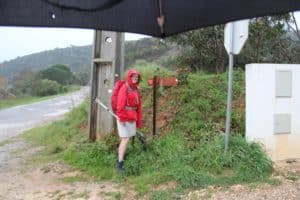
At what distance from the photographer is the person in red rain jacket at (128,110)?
7.86 m

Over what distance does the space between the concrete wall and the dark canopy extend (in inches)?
238

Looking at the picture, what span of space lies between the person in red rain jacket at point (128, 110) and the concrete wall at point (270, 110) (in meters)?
1.88

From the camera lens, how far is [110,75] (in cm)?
970

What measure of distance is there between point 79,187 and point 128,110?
1360 millimetres

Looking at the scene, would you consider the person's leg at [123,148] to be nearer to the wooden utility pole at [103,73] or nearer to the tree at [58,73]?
the wooden utility pole at [103,73]

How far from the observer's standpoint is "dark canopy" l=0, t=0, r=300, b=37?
240cm

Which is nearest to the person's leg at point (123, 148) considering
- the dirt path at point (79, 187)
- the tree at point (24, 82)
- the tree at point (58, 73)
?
the dirt path at point (79, 187)

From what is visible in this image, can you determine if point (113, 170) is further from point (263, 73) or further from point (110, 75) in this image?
point (263, 73)

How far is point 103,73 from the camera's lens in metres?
9.88

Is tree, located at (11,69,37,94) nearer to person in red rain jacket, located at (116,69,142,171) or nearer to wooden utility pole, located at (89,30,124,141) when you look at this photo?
wooden utility pole, located at (89,30,124,141)

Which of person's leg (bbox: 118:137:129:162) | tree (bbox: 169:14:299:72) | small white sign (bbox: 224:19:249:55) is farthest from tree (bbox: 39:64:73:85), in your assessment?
small white sign (bbox: 224:19:249:55)

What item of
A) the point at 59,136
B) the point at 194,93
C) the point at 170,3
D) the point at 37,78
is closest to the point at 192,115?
the point at 194,93

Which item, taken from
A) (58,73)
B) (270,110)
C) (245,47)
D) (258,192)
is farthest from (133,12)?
(58,73)

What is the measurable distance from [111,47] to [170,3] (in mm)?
7261
